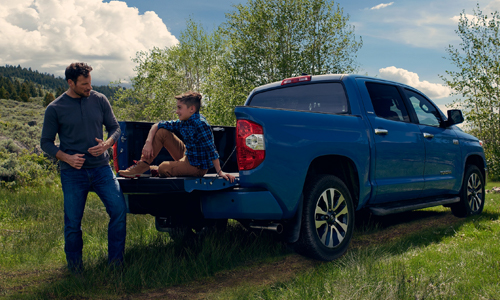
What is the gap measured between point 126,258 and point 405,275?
2.75 m

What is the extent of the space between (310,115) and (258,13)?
81.8 ft

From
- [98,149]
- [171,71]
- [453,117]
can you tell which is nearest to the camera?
[98,149]

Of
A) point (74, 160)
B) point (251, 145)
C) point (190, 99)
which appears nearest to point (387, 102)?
point (251, 145)

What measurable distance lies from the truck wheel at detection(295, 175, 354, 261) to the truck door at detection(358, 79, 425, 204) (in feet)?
1.92

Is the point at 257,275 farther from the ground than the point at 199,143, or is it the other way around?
the point at 199,143

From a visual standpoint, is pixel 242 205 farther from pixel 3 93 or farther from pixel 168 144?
pixel 3 93

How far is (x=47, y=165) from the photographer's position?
41.1 ft

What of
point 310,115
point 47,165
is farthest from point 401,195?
point 47,165

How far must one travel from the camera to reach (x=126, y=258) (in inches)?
169

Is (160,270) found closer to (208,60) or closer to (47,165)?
(47,165)

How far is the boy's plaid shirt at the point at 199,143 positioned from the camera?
4125 mm

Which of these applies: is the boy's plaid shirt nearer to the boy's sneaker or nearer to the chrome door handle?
the boy's sneaker

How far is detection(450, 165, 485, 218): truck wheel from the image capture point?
21.7 ft

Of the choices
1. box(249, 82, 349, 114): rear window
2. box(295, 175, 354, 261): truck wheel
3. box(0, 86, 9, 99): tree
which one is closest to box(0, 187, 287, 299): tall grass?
box(295, 175, 354, 261): truck wheel
